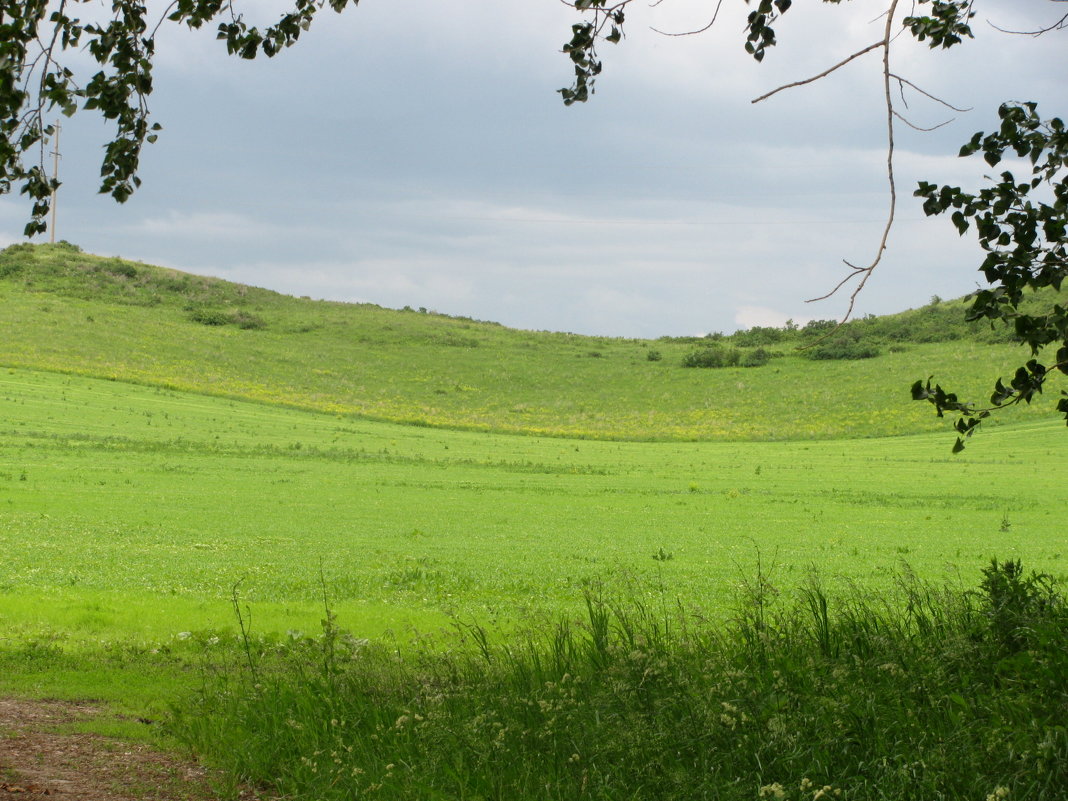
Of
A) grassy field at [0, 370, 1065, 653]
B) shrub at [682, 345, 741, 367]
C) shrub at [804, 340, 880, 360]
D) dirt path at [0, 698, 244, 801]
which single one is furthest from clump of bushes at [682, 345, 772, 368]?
dirt path at [0, 698, 244, 801]

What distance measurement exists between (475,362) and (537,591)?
67.4 meters

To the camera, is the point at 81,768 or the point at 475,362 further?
the point at 475,362

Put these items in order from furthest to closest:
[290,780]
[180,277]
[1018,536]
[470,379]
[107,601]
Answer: [180,277], [470,379], [1018,536], [107,601], [290,780]

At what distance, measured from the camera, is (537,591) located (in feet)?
47.9

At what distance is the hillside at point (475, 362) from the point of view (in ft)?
200

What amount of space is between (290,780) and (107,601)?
816 cm

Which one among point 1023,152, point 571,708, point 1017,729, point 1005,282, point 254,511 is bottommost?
point 254,511

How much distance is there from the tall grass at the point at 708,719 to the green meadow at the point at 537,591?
26 mm

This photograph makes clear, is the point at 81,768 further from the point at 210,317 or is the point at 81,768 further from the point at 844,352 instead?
the point at 210,317

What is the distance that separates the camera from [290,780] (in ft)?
20.1

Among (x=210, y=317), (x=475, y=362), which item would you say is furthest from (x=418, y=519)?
(x=210, y=317)

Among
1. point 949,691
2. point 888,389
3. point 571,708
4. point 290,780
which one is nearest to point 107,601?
point 290,780

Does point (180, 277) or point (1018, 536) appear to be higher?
point (180, 277)

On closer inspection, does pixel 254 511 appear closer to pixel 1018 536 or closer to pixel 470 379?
pixel 1018 536
